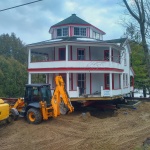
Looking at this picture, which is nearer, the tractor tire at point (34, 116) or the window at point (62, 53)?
the tractor tire at point (34, 116)

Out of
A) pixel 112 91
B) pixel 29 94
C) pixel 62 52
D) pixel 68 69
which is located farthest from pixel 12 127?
pixel 62 52

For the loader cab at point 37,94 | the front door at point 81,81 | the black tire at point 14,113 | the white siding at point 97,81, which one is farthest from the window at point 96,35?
the black tire at point 14,113

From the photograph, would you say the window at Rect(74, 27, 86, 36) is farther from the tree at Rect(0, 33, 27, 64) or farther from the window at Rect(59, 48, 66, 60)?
the tree at Rect(0, 33, 27, 64)

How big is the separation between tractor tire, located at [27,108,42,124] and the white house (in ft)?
18.8

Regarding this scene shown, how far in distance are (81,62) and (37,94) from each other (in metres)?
7.03

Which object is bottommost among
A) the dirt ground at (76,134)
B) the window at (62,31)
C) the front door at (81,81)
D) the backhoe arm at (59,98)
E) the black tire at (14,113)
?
the dirt ground at (76,134)

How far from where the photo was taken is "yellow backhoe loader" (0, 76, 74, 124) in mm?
15641

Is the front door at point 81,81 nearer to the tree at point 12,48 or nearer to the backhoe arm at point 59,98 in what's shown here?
the backhoe arm at point 59,98

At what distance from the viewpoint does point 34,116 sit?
52.0 ft

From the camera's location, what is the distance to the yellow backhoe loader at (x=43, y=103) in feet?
51.3

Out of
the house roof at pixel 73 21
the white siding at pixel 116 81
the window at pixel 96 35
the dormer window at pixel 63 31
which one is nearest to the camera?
the white siding at pixel 116 81

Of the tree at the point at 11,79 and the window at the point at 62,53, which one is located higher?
the window at the point at 62,53

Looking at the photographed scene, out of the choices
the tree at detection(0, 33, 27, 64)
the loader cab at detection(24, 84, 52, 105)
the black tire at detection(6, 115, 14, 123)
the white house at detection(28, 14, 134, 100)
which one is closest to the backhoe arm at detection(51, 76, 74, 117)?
the loader cab at detection(24, 84, 52, 105)

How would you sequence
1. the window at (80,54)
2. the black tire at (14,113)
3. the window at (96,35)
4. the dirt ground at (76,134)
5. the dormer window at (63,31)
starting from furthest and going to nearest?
the window at (96,35), the dormer window at (63,31), the window at (80,54), the black tire at (14,113), the dirt ground at (76,134)
